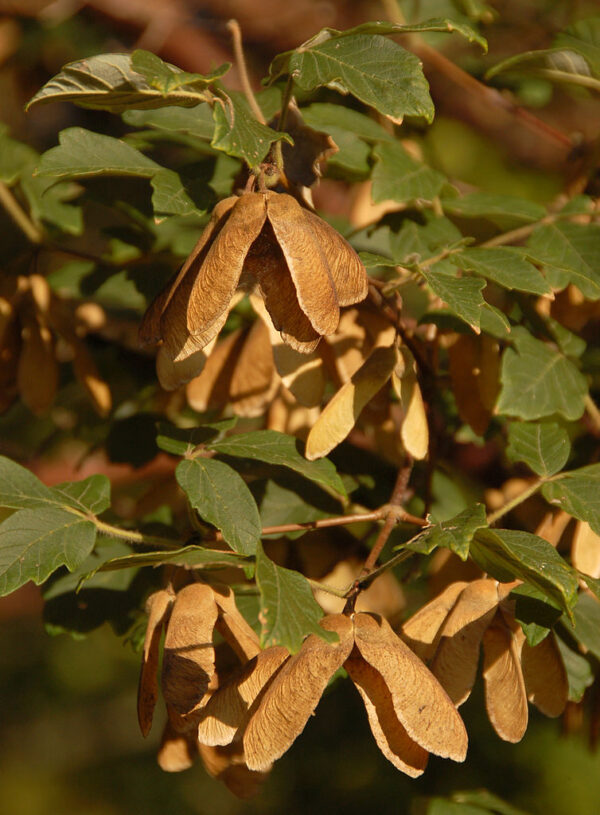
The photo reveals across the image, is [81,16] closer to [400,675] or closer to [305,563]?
[305,563]

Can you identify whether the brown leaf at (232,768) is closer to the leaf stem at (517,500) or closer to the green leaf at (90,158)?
the leaf stem at (517,500)

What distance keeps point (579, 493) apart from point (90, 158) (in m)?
0.57

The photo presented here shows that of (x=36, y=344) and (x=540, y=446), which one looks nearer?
(x=540, y=446)

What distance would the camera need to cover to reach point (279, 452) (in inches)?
34.0

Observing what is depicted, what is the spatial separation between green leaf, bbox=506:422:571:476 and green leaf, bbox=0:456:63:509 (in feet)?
1.49

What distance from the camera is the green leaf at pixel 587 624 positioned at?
0.89 m

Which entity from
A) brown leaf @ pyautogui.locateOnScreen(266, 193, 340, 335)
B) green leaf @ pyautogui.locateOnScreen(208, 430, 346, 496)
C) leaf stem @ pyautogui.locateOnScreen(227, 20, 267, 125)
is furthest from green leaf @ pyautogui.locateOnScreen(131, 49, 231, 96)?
green leaf @ pyautogui.locateOnScreen(208, 430, 346, 496)

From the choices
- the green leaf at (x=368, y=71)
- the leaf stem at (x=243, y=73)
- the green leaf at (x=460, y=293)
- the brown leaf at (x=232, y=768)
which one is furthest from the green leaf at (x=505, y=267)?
the brown leaf at (x=232, y=768)

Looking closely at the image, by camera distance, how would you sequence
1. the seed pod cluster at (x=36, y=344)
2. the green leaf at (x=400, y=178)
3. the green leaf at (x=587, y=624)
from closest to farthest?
the green leaf at (x=587, y=624)
the green leaf at (x=400, y=178)
the seed pod cluster at (x=36, y=344)

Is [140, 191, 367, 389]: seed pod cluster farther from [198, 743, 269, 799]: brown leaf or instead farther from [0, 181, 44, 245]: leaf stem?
[0, 181, 44, 245]: leaf stem

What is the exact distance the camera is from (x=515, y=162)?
7.59ft

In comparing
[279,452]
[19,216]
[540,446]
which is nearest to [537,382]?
[540,446]

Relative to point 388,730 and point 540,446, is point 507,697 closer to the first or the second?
point 388,730

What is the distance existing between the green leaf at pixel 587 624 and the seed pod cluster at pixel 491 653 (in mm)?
81
